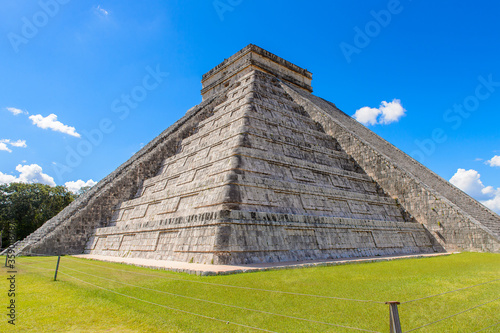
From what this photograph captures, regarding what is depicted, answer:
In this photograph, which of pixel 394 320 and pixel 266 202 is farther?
pixel 266 202

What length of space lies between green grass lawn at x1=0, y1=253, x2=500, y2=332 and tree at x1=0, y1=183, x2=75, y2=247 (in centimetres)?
1880

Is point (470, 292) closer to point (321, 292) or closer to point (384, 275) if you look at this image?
point (384, 275)

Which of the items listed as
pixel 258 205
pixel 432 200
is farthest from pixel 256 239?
pixel 432 200

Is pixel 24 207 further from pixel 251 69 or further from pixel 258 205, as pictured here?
pixel 258 205

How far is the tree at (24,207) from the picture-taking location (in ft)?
69.1

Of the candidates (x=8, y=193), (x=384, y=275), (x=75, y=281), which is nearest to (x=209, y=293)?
(x=75, y=281)

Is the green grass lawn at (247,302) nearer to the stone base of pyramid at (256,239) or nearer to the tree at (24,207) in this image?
the stone base of pyramid at (256,239)

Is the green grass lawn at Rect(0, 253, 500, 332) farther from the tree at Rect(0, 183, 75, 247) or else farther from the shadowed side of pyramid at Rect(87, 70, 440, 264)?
the tree at Rect(0, 183, 75, 247)

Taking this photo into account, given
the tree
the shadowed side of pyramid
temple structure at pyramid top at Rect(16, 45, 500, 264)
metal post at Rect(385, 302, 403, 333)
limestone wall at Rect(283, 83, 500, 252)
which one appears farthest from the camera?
the tree

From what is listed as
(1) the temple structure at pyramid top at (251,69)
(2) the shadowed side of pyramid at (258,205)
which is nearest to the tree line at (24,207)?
(2) the shadowed side of pyramid at (258,205)

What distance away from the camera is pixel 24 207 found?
21.7 meters

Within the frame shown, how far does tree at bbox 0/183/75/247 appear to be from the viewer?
21047 mm

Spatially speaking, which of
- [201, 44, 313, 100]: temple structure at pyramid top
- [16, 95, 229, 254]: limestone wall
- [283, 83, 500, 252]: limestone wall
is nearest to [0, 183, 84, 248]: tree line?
[16, 95, 229, 254]: limestone wall

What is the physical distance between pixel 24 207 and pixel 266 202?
67.7 feet
